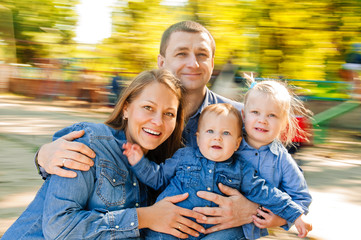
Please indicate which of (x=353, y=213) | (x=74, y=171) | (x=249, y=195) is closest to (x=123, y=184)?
(x=74, y=171)

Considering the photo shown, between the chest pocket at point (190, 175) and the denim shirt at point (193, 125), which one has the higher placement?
the denim shirt at point (193, 125)

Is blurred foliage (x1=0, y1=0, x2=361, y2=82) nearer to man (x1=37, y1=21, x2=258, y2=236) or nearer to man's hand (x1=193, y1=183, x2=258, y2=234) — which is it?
man (x1=37, y1=21, x2=258, y2=236)

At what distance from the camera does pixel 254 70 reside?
6.62 meters

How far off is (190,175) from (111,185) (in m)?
0.41

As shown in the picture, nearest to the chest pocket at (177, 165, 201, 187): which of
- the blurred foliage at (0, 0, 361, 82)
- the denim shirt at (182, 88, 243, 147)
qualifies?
the denim shirt at (182, 88, 243, 147)

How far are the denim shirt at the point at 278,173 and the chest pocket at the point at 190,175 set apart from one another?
0.93 ft

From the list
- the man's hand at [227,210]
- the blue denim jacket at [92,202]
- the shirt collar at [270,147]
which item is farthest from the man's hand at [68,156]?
the shirt collar at [270,147]

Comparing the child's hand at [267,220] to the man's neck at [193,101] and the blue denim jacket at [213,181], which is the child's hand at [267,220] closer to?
the blue denim jacket at [213,181]

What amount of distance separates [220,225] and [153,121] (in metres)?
0.62

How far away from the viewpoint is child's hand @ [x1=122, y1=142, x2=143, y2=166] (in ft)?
6.30

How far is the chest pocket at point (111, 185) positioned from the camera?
69.6 inches

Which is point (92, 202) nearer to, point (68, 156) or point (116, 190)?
point (116, 190)

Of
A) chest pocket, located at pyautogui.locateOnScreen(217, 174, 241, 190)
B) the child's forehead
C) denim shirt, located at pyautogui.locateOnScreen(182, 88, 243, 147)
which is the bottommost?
chest pocket, located at pyautogui.locateOnScreen(217, 174, 241, 190)

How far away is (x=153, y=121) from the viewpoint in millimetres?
1930
